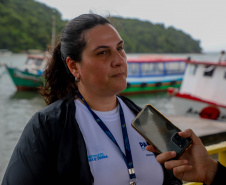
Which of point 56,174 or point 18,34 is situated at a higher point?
point 56,174

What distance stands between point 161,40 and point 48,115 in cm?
7441

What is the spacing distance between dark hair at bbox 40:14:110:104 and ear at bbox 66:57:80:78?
0.09 feet

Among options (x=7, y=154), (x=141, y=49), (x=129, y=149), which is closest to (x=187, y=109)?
(x=7, y=154)

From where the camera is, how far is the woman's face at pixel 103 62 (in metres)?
1.57

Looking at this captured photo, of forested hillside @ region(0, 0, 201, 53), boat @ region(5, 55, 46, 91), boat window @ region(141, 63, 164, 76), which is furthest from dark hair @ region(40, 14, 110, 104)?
forested hillside @ region(0, 0, 201, 53)

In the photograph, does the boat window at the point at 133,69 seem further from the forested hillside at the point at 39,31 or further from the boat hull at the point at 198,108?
the forested hillside at the point at 39,31

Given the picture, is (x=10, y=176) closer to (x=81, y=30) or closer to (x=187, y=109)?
(x=81, y=30)

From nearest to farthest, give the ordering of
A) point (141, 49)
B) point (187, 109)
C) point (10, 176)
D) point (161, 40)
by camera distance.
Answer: point (10, 176), point (187, 109), point (141, 49), point (161, 40)

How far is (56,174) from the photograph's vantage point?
141cm

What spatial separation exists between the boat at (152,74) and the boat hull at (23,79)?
7997 millimetres

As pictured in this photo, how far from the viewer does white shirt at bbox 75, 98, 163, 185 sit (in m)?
1.46

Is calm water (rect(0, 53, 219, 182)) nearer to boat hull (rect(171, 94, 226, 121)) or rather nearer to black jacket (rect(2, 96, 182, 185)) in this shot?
boat hull (rect(171, 94, 226, 121))

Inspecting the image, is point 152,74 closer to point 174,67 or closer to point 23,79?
point 174,67

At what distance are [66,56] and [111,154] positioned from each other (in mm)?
698
